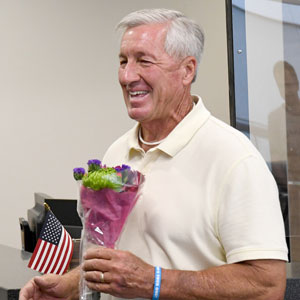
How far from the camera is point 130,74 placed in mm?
1865

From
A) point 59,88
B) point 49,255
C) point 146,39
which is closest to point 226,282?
point 146,39

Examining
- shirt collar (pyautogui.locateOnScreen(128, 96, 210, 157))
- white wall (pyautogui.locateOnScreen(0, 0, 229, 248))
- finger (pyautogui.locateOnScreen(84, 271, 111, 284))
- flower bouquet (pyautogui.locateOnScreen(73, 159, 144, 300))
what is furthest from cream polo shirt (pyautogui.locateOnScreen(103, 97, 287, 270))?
white wall (pyautogui.locateOnScreen(0, 0, 229, 248))

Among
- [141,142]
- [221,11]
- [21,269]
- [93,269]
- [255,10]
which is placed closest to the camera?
[93,269]

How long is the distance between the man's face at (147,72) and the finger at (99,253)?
39cm

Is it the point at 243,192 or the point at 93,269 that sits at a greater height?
the point at 243,192

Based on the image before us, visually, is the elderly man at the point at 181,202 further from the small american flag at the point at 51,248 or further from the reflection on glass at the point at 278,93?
the reflection on glass at the point at 278,93

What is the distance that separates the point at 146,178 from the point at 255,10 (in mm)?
3039

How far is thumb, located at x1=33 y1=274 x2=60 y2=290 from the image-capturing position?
191 centimetres

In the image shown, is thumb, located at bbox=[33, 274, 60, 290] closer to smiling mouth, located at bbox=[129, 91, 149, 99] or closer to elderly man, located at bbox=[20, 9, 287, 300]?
elderly man, located at bbox=[20, 9, 287, 300]

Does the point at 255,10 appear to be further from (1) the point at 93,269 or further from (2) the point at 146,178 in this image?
(1) the point at 93,269

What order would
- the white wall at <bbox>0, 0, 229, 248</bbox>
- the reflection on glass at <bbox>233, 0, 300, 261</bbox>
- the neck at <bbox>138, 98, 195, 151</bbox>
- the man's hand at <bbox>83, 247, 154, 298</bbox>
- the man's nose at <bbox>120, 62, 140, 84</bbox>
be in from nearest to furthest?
the man's hand at <bbox>83, 247, 154, 298</bbox> → the man's nose at <bbox>120, 62, 140, 84</bbox> → the neck at <bbox>138, 98, 195, 151</bbox> → the reflection on glass at <bbox>233, 0, 300, 261</bbox> → the white wall at <bbox>0, 0, 229, 248</bbox>

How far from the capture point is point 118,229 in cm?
175

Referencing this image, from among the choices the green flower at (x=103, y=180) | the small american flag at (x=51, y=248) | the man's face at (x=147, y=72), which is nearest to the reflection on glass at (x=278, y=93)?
the small american flag at (x=51, y=248)

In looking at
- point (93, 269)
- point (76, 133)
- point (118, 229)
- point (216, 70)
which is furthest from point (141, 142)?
point (76, 133)
